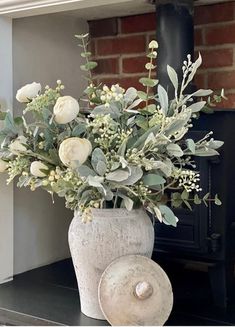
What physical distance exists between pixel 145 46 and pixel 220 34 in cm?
32

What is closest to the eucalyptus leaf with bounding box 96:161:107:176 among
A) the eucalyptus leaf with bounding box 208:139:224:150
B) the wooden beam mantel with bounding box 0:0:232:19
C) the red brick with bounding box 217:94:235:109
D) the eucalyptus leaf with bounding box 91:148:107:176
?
the eucalyptus leaf with bounding box 91:148:107:176

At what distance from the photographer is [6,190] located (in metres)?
1.94

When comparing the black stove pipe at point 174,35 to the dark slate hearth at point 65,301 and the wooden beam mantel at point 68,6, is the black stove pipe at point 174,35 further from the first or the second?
the dark slate hearth at point 65,301

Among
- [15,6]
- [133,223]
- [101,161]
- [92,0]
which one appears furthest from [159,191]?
[15,6]

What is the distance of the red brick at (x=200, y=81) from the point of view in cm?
204

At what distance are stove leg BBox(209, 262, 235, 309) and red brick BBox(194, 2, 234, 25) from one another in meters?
0.91

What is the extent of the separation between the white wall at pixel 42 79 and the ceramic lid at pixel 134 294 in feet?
2.31

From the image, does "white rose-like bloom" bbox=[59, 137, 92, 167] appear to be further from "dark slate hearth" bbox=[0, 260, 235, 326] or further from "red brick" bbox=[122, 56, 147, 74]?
"red brick" bbox=[122, 56, 147, 74]

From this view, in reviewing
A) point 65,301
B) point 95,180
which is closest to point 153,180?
point 95,180

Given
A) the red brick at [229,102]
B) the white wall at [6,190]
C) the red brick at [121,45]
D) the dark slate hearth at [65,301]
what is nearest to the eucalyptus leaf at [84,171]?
the dark slate hearth at [65,301]

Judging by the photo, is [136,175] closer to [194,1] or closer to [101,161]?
[101,161]

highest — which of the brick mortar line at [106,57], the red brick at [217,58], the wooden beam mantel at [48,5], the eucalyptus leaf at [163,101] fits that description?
the wooden beam mantel at [48,5]

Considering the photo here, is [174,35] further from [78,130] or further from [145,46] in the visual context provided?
[78,130]

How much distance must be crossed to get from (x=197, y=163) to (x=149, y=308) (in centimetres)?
50
